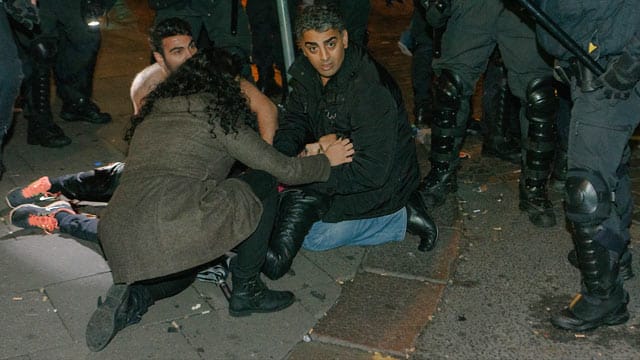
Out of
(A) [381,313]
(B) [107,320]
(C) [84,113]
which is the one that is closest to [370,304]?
(A) [381,313]

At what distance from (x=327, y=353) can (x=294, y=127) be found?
4.78 ft

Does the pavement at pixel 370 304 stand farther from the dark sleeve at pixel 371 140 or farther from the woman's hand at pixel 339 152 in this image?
the woman's hand at pixel 339 152

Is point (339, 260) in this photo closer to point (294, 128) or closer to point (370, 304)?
point (370, 304)

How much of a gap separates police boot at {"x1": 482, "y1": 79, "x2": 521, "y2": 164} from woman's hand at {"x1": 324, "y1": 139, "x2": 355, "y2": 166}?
2.09 meters

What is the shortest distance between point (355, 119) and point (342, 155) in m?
0.21

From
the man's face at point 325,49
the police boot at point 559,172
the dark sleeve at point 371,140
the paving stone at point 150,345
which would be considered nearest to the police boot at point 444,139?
the police boot at point 559,172

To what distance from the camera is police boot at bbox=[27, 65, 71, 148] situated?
20.7 feet

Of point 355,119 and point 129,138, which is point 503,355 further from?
point 129,138

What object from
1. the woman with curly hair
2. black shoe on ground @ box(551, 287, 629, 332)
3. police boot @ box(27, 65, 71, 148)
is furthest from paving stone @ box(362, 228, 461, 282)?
police boot @ box(27, 65, 71, 148)

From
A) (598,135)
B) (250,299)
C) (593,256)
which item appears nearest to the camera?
(598,135)

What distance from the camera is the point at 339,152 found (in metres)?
4.40

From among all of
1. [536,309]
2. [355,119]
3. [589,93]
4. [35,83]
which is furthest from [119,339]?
[35,83]

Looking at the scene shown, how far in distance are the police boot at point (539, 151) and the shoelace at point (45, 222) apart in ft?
9.07

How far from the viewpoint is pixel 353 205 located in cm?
464
